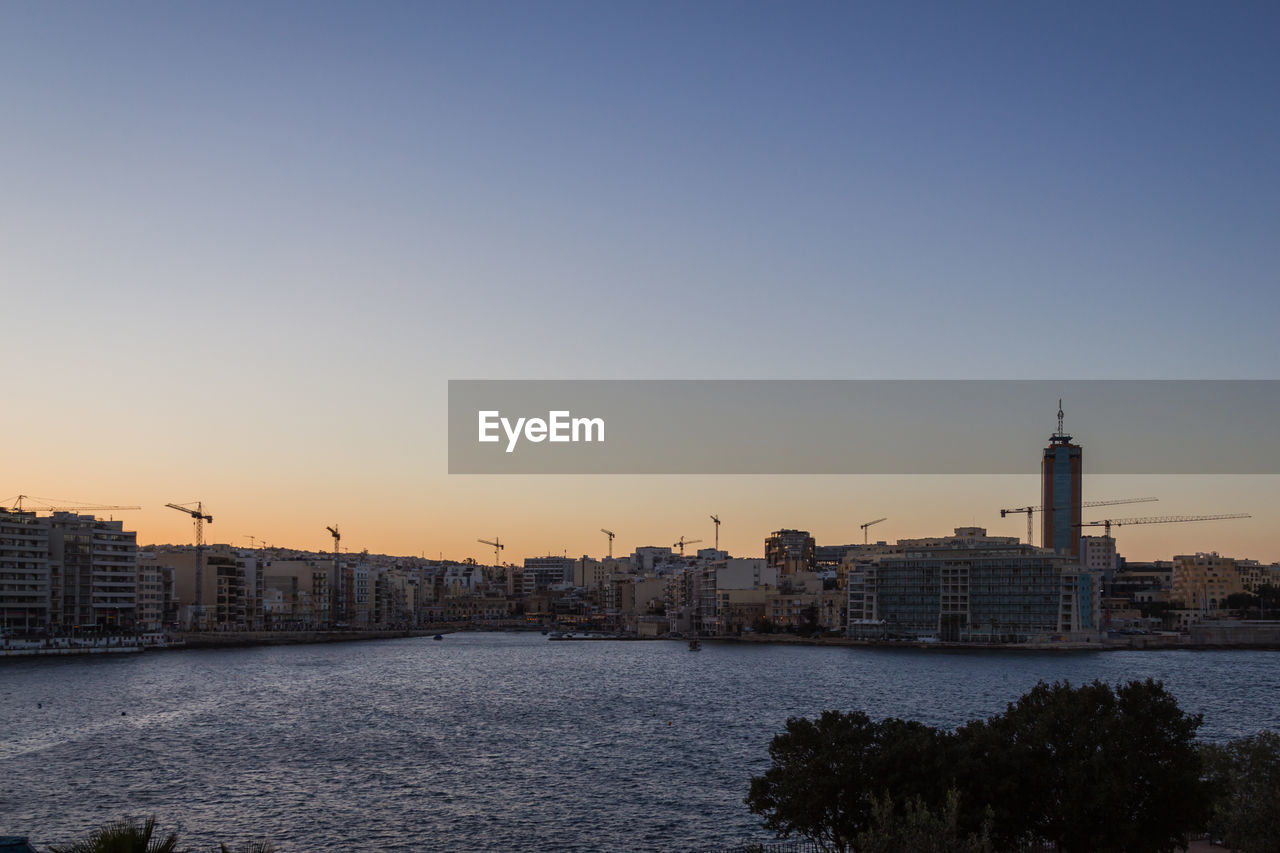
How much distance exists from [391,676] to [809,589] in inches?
3390

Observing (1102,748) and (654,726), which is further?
(654,726)

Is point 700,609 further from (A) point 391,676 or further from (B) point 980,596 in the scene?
(A) point 391,676

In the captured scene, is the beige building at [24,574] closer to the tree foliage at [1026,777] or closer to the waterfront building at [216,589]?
the waterfront building at [216,589]

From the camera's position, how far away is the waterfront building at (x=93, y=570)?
115000mm

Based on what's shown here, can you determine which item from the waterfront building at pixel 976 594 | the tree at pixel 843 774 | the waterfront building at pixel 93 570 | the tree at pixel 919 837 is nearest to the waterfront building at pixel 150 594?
the waterfront building at pixel 93 570

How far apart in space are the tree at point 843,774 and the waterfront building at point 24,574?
4165 inches

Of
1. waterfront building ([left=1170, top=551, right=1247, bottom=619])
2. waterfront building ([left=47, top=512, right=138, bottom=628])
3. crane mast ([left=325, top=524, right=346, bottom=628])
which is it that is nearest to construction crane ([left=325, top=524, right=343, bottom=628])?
crane mast ([left=325, top=524, right=346, bottom=628])

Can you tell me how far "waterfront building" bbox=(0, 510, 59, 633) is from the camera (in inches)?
4272

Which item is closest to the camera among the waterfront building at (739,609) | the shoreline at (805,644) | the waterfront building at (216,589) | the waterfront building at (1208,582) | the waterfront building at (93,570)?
the waterfront building at (93,570)

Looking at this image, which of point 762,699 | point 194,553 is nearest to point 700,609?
point 194,553

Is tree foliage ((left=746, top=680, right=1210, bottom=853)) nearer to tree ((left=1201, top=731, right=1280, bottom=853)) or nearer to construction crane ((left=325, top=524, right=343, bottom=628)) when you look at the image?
tree ((left=1201, top=731, right=1280, bottom=853))

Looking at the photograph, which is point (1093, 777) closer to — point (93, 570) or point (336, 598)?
point (93, 570)

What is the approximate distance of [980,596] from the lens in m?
129

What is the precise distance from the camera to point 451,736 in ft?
175
